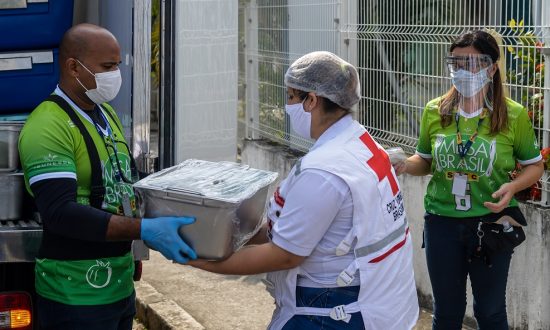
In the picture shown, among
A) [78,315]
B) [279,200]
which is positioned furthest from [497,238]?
[78,315]

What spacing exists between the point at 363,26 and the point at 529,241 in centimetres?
225

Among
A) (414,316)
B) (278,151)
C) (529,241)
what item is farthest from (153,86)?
(278,151)

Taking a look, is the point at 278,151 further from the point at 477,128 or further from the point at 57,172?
the point at 57,172

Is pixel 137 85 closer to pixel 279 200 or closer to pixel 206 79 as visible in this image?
pixel 206 79

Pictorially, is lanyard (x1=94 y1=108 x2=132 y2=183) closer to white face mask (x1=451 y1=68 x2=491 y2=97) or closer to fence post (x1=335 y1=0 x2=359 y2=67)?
white face mask (x1=451 y1=68 x2=491 y2=97)

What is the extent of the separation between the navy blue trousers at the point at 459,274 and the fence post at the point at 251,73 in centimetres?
423

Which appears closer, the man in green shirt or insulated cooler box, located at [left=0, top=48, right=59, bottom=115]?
the man in green shirt

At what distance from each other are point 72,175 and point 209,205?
1.71 feet

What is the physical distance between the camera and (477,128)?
4418mm

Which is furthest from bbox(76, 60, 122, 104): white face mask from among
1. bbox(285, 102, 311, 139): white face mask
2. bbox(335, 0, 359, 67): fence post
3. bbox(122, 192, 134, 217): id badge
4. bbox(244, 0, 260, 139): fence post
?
bbox(244, 0, 260, 139): fence post

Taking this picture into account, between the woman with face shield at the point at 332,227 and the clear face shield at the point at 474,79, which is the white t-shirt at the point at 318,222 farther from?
the clear face shield at the point at 474,79

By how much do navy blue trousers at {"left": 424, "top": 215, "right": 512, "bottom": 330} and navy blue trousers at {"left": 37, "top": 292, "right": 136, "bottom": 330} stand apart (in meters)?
1.63

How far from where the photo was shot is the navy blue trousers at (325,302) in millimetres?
3045

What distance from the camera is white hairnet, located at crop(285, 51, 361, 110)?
3035mm
